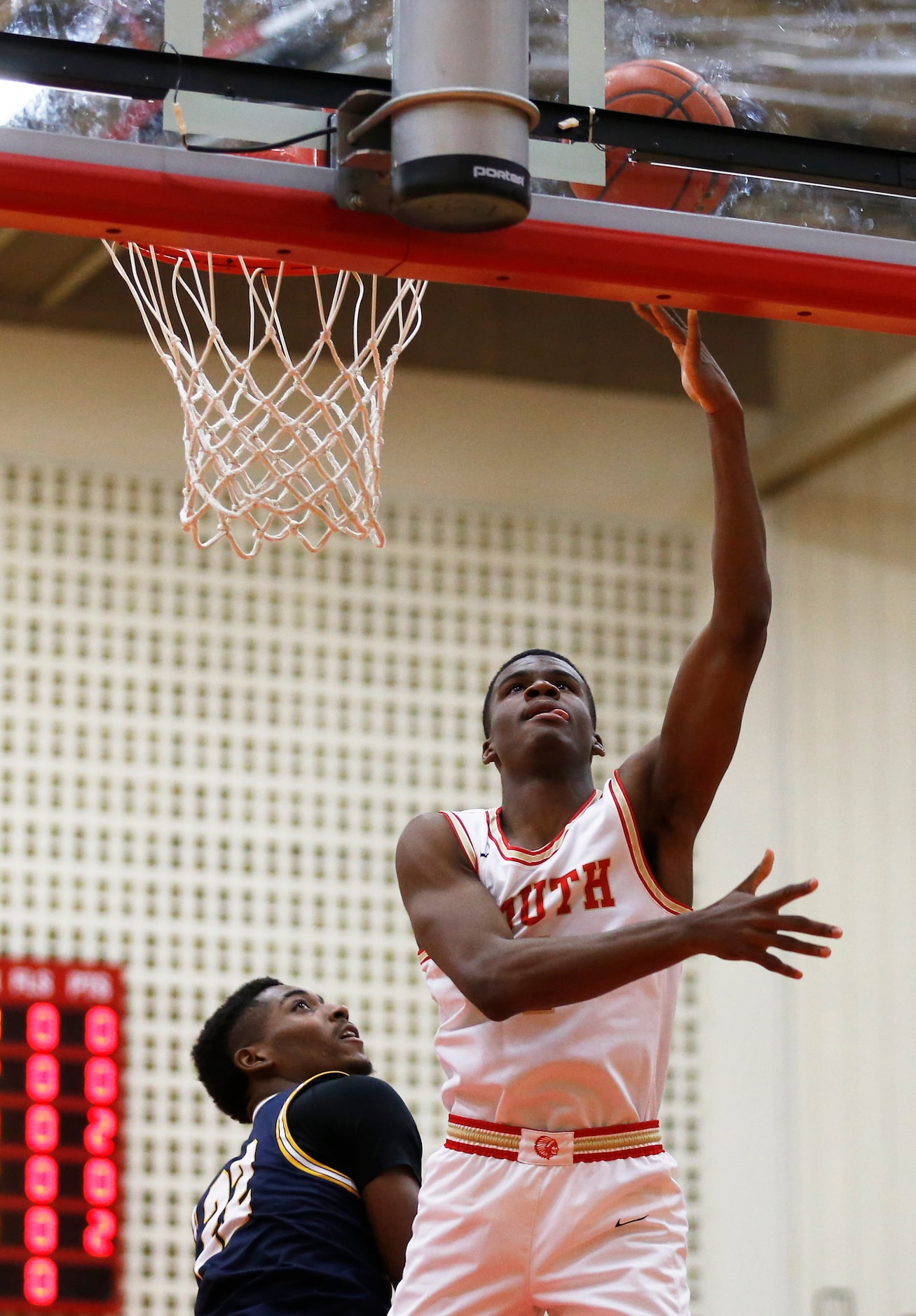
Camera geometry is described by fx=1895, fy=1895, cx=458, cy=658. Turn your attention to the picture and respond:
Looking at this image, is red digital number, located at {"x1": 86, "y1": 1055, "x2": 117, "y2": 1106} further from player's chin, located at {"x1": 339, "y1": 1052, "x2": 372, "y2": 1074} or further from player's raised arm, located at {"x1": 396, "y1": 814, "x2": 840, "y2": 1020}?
player's raised arm, located at {"x1": 396, "y1": 814, "x2": 840, "y2": 1020}

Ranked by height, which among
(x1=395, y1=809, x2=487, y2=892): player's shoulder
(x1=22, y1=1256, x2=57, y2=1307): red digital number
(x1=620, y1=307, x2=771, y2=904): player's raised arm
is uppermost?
(x1=620, y1=307, x2=771, y2=904): player's raised arm

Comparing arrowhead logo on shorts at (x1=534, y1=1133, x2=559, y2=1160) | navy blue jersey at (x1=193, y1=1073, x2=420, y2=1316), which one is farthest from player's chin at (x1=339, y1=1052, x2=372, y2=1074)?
arrowhead logo on shorts at (x1=534, y1=1133, x2=559, y2=1160)

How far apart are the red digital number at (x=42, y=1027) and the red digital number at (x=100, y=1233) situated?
684mm

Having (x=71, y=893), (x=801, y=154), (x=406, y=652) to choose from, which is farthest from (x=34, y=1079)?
(x=801, y=154)

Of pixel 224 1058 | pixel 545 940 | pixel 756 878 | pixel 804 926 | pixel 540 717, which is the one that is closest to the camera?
pixel 804 926

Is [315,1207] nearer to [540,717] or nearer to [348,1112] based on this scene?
[348,1112]

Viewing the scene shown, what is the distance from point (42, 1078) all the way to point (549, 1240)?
4.72 meters

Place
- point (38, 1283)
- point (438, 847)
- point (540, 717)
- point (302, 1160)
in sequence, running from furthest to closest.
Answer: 1. point (38, 1283)
2. point (302, 1160)
3. point (540, 717)
4. point (438, 847)

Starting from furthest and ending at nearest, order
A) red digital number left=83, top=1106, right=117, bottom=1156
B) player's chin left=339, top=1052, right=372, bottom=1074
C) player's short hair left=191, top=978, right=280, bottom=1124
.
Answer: red digital number left=83, top=1106, right=117, bottom=1156, player's short hair left=191, top=978, right=280, bottom=1124, player's chin left=339, top=1052, right=372, bottom=1074

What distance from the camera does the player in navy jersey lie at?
3.90 m

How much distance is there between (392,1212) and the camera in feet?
12.8

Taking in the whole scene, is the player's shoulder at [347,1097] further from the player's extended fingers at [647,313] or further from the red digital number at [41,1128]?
the red digital number at [41,1128]

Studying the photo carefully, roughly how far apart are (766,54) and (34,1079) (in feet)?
16.9

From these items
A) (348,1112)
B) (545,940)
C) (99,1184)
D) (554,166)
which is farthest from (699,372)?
(99,1184)
